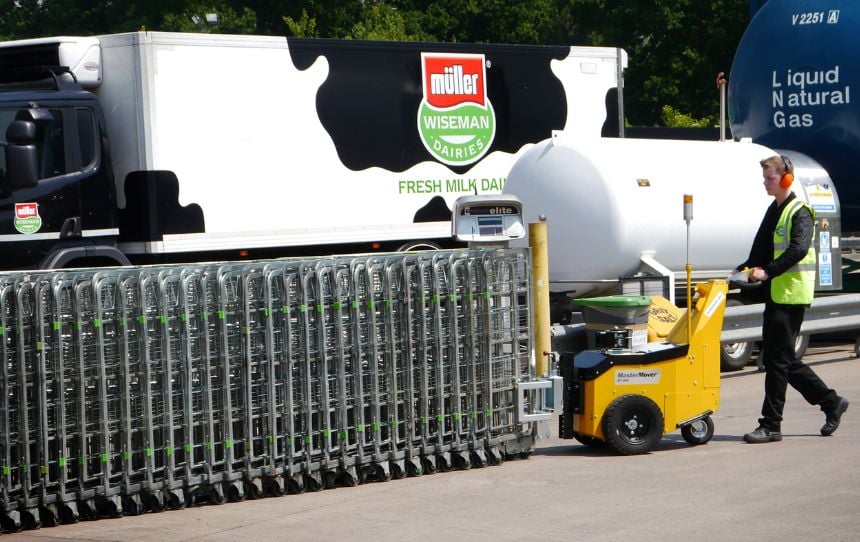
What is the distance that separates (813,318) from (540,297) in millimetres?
6218

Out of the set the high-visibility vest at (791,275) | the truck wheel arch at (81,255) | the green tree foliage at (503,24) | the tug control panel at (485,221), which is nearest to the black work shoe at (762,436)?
the high-visibility vest at (791,275)

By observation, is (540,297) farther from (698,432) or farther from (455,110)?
(455,110)

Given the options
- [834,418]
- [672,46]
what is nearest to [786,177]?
[834,418]

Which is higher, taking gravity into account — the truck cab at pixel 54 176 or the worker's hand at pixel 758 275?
the truck cab at pixel 54 176

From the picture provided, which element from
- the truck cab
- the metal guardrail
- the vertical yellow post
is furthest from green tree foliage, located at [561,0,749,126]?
the vertical yellow post

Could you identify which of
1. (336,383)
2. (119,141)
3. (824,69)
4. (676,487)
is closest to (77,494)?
(336,383)

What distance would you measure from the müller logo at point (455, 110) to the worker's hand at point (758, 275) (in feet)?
22.6

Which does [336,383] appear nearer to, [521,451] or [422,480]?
[422,480]

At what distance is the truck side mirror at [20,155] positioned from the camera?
12570 millimetres

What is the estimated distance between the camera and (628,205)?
13.3 meters

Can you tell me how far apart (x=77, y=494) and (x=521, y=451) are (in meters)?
3.08

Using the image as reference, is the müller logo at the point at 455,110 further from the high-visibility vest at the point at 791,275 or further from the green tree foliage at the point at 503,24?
the green tree foliage at the point at 503,24

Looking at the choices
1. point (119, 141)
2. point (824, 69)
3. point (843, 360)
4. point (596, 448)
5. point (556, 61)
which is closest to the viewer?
point (596, 448)

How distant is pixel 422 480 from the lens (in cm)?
849
